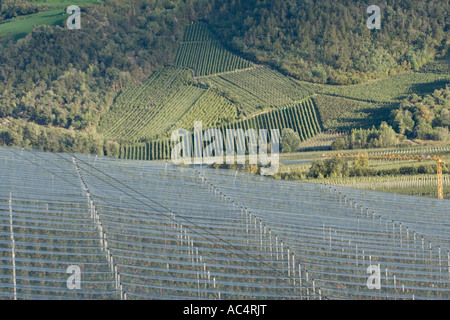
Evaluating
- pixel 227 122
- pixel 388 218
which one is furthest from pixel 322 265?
pixel 227 122

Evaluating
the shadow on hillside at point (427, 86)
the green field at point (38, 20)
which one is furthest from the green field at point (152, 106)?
the shadow on hillside at point (427, 86)

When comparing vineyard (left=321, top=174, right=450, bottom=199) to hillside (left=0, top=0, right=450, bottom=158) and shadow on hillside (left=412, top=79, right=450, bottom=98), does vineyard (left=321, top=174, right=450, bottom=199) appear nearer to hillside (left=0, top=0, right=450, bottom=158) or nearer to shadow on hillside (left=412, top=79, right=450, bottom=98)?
hillside (left=0, top=0, right=450, bottom=158)

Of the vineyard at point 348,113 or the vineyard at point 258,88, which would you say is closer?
the vineyard at point 348,113

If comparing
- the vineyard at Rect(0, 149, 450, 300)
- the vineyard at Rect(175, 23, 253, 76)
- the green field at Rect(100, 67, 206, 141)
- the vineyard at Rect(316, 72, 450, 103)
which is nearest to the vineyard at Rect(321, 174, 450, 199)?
the vineyard at Rect(0, 149, 450, 300)

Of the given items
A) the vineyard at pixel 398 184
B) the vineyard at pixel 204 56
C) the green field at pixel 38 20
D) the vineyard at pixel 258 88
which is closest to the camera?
the vineyard at pixel 398 184

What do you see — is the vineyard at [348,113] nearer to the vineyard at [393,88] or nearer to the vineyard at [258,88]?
the vineyard at [393,88]
